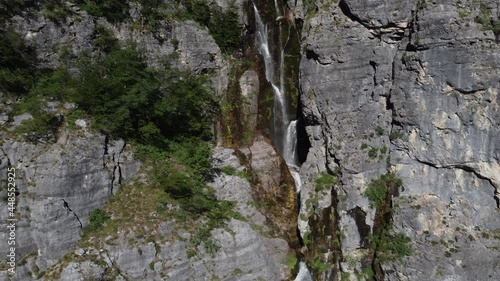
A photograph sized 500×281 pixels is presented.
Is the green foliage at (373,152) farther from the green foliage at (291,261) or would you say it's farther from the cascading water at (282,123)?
the green foliage at (291,261)

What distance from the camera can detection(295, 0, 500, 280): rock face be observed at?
14.1 meters

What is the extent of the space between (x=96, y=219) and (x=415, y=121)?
13013 mm

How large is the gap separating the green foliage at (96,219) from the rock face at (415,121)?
8189 millimetres

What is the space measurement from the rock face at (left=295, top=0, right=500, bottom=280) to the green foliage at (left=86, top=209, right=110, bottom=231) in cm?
819

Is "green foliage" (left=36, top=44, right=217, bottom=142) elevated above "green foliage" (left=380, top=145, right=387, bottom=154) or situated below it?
above

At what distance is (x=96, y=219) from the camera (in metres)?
14.6

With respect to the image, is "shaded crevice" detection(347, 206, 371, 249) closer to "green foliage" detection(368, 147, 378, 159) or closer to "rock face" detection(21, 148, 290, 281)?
"green foliage" detection(368, 147, 378, 159)

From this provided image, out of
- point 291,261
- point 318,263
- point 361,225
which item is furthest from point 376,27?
point 291,261

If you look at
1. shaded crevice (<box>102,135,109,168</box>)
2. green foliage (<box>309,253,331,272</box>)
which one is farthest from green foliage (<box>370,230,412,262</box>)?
shaded crevice (<box>102,135,109,168</box>)

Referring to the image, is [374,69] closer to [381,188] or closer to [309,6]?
[381,188]

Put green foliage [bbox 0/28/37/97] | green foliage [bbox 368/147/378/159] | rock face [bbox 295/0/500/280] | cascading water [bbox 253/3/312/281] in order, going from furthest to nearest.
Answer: cascading water [bbox 253/3/312/281]
green foliage [bbox 368/147/378/159]
green foliage [bbox 0/28/37/97]
rock face [bbox 295/0/500/280]

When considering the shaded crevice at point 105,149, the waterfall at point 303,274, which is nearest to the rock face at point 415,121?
the waterfall at point 303,274

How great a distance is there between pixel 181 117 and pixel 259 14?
23.3 ft

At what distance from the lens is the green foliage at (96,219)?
14492 mm
